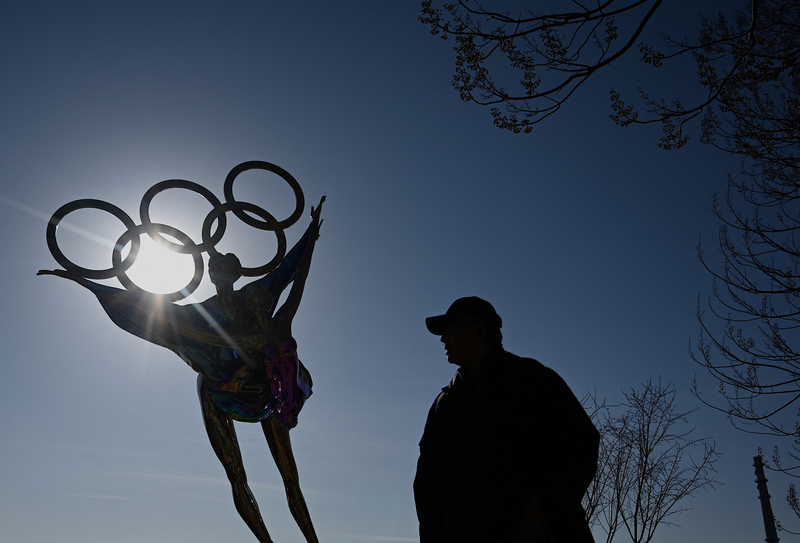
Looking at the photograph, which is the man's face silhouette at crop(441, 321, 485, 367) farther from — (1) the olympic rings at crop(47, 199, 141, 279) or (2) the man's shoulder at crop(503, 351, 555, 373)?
(1) the olympic rings at crop(47, 199, 141, 279)

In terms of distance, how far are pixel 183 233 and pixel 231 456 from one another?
197 centimetres

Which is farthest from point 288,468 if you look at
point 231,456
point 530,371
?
point 530,371

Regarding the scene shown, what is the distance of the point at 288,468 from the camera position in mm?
5758

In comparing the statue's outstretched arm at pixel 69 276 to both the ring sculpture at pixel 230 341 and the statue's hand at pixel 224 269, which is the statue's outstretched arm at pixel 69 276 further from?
the statue's hand at pixel 224 269

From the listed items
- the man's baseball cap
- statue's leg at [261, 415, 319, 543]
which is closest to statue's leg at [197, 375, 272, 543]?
statue's leg at [261, 415, 319, 543]

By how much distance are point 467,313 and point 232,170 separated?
11.5ft

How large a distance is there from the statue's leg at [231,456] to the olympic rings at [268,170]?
57.9 inches

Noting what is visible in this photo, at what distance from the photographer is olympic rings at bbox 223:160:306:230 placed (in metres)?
6.38

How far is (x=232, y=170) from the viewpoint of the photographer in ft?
21.1

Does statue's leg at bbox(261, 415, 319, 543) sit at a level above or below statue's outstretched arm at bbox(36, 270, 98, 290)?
below

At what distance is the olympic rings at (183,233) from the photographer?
19.0ft

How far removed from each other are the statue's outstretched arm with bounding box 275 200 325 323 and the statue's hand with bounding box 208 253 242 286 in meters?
0.47

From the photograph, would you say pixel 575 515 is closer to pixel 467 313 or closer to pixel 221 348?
pixel 467 313

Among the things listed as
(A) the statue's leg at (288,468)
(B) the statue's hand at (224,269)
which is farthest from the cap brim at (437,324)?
(B) the statue's hand at (224,269)
